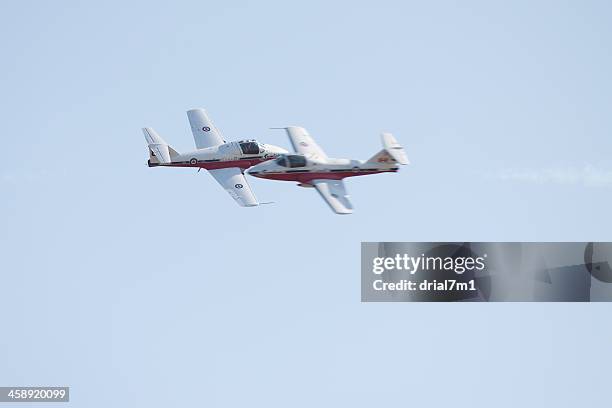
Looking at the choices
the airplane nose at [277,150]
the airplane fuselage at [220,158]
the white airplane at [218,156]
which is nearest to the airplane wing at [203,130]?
the white airplane at [218,156]

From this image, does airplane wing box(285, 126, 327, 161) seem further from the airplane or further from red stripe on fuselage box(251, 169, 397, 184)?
red stripe on fuselage box(251, 169, 397, 184)

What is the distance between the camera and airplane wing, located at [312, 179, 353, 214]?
47812 millimetres

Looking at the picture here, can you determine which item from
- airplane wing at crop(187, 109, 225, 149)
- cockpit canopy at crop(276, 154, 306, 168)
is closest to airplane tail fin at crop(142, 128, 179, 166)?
airplane wing at crop(187, 109, 225, 149)

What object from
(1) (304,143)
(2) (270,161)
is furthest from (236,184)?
(1) (304,143)

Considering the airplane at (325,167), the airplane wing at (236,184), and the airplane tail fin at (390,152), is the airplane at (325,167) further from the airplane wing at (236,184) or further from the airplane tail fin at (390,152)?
the airplane wing at (236,184)

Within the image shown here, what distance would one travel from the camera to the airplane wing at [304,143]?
52.3m

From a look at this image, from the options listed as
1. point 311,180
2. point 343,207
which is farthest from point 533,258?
point 311,180

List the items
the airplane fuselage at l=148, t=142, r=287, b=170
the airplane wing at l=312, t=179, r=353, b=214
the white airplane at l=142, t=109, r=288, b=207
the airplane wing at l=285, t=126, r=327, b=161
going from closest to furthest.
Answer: the airplane wing at l=312, t=179, r=353, b=214 < the airplane wing at l=285, t=126, r=327, b=161 < the white airplane at l=142, t=109, r=288, b=207 < the airplane fuselage at l=148, t=142, r=287, b=170

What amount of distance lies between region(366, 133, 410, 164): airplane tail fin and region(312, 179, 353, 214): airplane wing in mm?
2551

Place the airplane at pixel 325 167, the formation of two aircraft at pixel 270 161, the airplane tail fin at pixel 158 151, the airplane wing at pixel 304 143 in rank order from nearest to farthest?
the formation of two aircraft at pixel 270 161
the airplane at pixel 325 167
the airplane wing at pixel 304 143
the airplane tail fin at pixel 158 151

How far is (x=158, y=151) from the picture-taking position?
53562mm

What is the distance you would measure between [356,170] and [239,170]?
661cm

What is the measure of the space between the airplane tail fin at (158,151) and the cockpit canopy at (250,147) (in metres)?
3.64

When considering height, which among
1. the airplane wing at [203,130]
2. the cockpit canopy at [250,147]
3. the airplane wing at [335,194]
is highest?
the airplane wing at [203,130]
